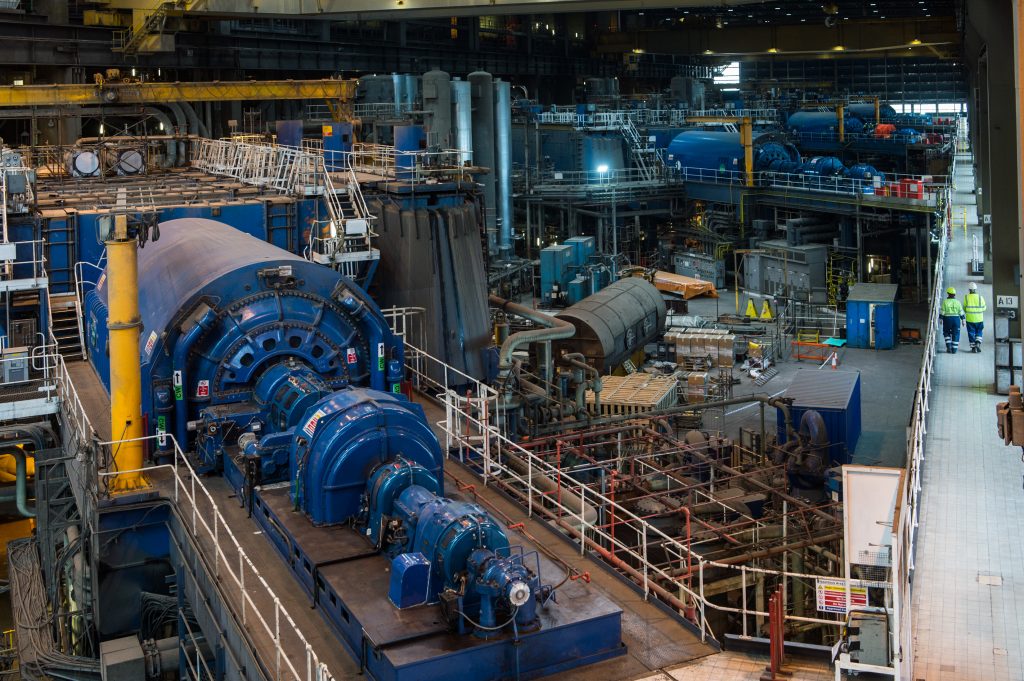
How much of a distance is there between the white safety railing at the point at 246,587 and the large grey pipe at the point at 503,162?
31897 millimetres

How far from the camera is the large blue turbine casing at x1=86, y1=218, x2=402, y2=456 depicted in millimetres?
15008

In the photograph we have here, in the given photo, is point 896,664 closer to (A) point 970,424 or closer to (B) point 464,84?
(A) point 970,424

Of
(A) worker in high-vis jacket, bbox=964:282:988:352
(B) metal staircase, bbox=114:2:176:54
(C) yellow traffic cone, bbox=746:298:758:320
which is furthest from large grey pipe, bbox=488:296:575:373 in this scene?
(B) metal staircase, bbox=114:2:176:54

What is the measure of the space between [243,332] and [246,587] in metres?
3.96

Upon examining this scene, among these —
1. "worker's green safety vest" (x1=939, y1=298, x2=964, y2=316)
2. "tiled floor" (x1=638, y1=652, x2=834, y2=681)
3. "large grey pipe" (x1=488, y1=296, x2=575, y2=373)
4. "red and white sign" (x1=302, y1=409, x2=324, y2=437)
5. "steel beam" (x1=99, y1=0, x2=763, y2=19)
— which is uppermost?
"steel beam" (x1=99, y1=0, x2=763, y2=19)

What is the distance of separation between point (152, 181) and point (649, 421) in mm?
14869

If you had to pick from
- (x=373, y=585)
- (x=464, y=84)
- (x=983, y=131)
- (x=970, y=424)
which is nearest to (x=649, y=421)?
(x=970, y=424)

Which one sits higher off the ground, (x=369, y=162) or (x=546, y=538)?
(x=369, y=162)

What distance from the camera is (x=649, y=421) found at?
24.7 meters

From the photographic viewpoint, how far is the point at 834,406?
75.4 feet

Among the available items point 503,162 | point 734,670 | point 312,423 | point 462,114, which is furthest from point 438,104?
point 734,670

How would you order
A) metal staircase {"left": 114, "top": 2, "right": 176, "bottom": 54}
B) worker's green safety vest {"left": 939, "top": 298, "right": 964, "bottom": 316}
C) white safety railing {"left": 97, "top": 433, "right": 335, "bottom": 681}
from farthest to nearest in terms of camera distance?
metal staircase {"left": 114, "top": 2, "right": 176, "bottom": 54}
worker's green safety vest {"left": 939, "top": 298, "right": 964, "bottom": 316}
white safety railing {"left": 97, "top": 433, "right": 335, "bottom": 681}

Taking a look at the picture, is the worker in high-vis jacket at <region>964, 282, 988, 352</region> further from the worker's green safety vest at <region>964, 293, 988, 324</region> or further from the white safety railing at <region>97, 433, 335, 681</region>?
the white safety railing at <region>97, 433, 335, 681</region>

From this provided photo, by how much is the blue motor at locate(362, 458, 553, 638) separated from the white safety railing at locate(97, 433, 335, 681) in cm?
109
